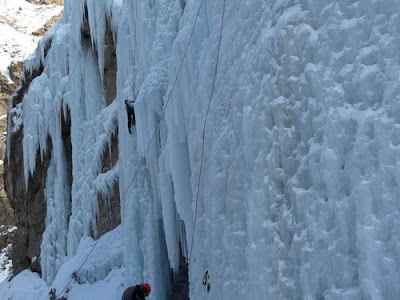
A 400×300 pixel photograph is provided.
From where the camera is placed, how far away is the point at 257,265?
13.4ft

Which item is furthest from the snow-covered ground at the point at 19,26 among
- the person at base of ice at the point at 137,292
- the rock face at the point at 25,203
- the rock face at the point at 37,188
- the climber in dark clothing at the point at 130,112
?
the person at base of ice at the point at 137,292

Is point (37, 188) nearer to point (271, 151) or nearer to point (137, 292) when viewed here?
point (137, 292)

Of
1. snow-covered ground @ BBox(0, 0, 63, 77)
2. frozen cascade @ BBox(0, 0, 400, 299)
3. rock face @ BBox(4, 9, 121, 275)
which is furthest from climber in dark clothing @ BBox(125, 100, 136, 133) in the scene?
snow-covered ground @ BBox(0, 0, 63, 77)

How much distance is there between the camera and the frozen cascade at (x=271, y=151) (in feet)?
11.1

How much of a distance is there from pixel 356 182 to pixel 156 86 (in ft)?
14.2

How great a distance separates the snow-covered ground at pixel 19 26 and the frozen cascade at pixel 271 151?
22133 mm

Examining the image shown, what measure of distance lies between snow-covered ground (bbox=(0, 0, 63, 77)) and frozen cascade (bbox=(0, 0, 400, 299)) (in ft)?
72.6

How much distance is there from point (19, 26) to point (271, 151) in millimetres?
30552

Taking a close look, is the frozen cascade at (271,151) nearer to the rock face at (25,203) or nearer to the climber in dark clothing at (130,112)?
the climber in dark clothing at (130,112)

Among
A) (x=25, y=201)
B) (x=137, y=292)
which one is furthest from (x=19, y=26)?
(x=137, y=292)

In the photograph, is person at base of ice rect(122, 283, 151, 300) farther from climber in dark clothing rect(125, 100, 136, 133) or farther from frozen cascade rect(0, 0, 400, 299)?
climber in dark clothing rect(125, 100, 136, 133)

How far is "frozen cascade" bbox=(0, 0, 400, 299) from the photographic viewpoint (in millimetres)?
3387

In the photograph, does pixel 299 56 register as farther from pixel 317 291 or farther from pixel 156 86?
pixel 156 86

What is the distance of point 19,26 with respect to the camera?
3228 cm
